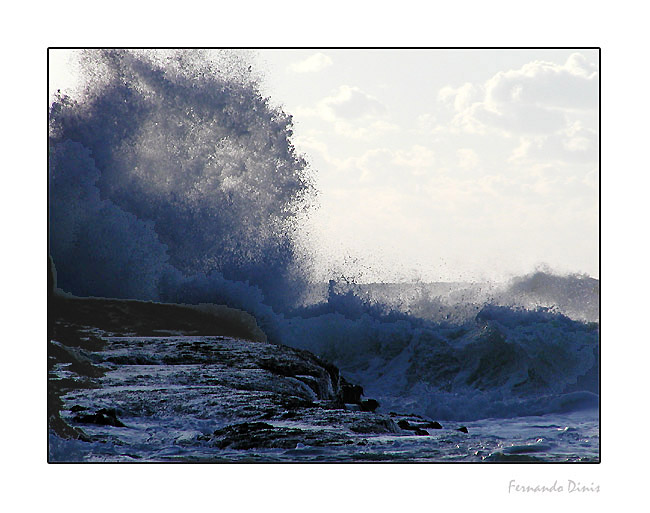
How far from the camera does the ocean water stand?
6082mm

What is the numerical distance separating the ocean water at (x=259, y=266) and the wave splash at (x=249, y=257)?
1 cm

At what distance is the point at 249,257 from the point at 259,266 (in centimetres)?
12

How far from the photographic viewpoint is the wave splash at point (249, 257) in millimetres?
6117

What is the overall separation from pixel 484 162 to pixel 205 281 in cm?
256

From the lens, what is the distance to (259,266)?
657 cm

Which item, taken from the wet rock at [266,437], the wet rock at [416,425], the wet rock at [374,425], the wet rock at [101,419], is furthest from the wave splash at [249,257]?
the wet rock at [101,419]

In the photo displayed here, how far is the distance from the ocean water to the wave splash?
1 centimetres

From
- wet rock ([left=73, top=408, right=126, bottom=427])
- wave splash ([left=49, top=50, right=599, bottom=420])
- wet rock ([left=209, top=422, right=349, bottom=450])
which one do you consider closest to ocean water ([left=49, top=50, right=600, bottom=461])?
wave splash ([left=49, top=50, right=599, bottom=420])

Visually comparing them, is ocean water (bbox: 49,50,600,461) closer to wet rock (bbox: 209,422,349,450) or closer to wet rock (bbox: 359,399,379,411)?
wet rock (bbox: 359,399,379,411)

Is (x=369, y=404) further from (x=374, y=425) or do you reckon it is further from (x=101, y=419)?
(x=101, y=419)
